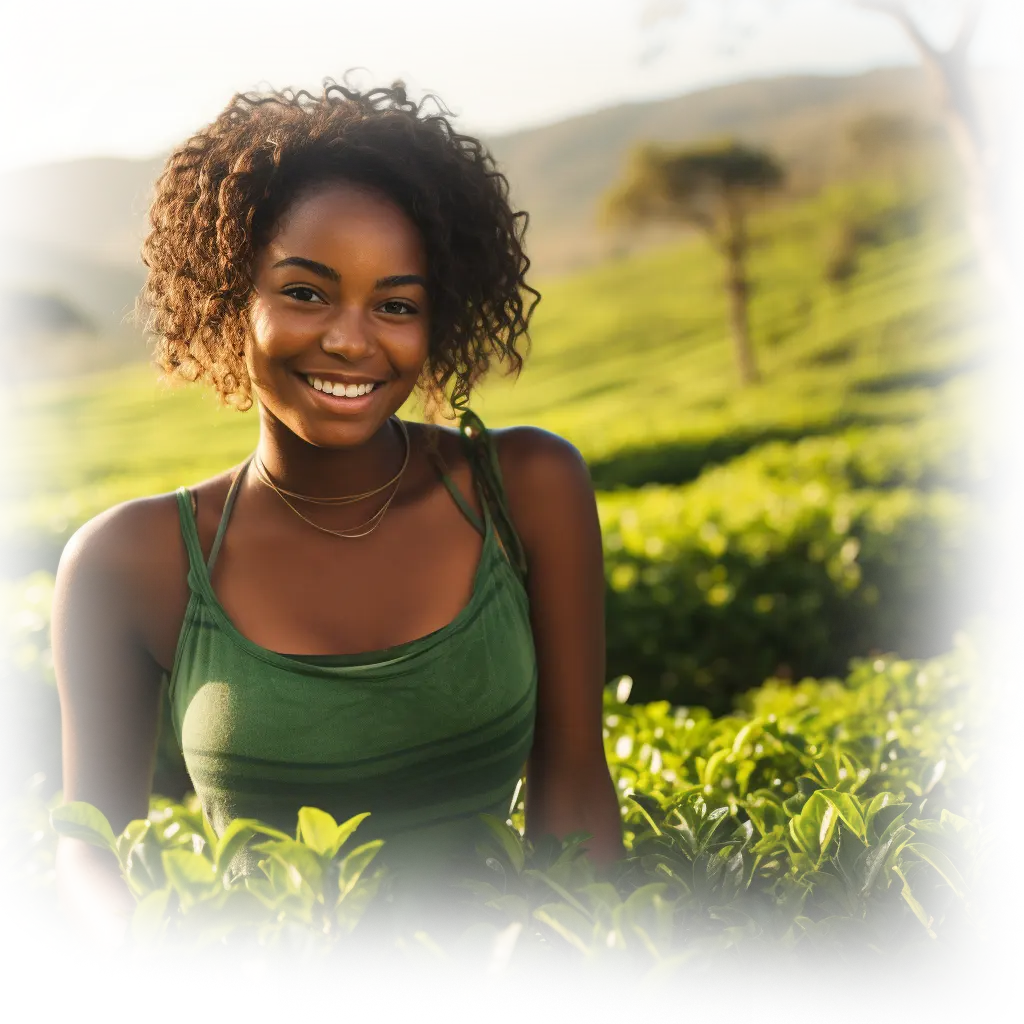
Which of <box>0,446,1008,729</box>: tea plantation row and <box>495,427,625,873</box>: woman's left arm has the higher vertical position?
<box>495,427,625,873</box>: woman's left arm

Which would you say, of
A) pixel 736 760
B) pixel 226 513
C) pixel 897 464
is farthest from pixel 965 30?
pixel 226 513

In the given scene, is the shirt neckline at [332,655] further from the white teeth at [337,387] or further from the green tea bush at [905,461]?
the green tea bush at [905,461]

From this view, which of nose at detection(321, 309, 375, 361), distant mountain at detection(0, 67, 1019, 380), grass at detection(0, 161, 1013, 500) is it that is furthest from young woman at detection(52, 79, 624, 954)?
distant mountain at detection(0, 67, 1019, 380)

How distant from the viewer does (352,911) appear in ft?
3.63

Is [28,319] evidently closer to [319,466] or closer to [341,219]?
[319,466]

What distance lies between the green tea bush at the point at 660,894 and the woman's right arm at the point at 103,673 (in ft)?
0.38

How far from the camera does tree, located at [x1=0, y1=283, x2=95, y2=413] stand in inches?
1567

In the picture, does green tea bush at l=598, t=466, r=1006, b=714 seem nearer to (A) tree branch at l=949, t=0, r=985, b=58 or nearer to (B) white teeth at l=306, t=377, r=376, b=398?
(A) tree branch at l=949, t=0, r=985, b=58

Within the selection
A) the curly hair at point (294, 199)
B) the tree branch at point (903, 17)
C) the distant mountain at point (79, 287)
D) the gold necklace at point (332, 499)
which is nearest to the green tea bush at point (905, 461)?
the tree branch at point (903, 17)

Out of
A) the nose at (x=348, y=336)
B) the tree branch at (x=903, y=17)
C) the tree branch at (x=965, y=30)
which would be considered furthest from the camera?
the tree branch at (x=903, y=17)

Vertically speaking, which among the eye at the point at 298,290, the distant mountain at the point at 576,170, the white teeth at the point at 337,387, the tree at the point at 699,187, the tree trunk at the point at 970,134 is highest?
the distant mountain at the point at 576,170

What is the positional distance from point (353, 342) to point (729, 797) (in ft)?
3.22

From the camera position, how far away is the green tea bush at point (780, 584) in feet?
16.3

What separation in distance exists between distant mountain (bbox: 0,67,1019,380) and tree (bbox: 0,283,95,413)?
3.12 meters
